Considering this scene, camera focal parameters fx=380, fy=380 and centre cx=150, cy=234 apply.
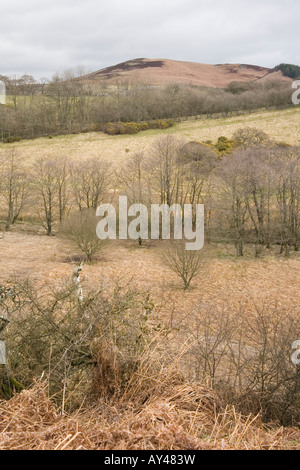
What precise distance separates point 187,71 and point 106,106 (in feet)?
185

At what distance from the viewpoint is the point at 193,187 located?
102 feet

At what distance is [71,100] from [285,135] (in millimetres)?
35203

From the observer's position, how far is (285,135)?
4462 cm

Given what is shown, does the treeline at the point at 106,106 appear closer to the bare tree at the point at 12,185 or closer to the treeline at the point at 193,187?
the bare tree at the point at 12,185

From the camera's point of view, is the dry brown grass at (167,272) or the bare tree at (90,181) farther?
the bare tree at (90,181)

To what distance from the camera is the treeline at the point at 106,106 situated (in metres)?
56.7

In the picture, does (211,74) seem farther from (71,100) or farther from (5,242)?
(5,242)

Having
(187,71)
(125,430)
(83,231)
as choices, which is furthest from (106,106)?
(125,430)

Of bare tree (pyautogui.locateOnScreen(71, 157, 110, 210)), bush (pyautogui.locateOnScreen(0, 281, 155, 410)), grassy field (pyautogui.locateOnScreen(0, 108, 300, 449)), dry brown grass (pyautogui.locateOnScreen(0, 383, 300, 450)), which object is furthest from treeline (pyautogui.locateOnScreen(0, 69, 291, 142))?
dry brown grass (pyautogui.locateOnScreen(0, 383, 300, 450))

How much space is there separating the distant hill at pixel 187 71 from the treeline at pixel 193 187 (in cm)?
6157

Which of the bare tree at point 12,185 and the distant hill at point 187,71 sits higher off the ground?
the distant hill at point 187,71

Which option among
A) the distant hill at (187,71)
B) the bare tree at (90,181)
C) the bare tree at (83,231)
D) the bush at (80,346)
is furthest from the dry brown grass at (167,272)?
the distant hill at (187,71)

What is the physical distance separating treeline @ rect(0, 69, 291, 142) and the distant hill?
28.8 metres

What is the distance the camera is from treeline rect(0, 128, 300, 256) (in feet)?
87.1
